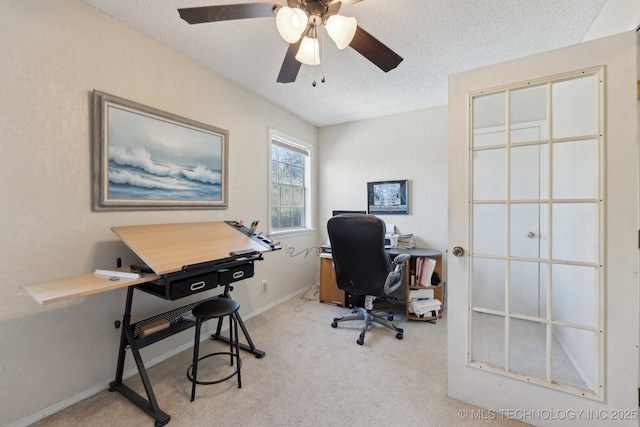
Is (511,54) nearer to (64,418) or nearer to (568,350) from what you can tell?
(568,350)

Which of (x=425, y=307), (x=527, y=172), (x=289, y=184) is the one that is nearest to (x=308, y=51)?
(x=527, y=172)

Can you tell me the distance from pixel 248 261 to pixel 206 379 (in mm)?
894

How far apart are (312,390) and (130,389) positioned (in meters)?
1.24

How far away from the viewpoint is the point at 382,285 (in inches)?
96.5

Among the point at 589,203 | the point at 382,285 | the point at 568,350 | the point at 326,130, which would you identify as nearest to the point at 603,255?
the point at 589,203

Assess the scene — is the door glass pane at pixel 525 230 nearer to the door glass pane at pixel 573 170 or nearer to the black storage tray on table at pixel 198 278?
the door glass pane at pixel 573 170

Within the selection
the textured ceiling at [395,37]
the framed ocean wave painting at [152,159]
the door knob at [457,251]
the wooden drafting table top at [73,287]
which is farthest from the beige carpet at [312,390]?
the textured ceiling at [395,37]

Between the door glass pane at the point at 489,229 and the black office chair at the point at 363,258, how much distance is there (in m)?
0.78

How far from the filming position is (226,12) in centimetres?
131

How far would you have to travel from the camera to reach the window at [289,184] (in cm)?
352

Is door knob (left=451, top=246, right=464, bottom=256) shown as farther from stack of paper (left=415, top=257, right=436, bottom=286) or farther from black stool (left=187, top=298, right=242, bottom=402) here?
black stool (left=187, top=298, right=242, bottom=402)

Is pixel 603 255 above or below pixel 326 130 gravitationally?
below

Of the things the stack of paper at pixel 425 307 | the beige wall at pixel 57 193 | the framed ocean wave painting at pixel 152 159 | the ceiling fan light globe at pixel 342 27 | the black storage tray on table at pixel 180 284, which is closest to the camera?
the ceiling fan light globe at pixel 342 27

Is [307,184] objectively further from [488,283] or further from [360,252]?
[488,283]
